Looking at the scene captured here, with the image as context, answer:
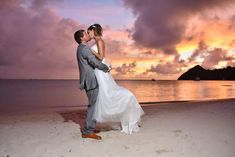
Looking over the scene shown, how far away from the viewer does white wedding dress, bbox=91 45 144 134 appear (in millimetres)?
7051

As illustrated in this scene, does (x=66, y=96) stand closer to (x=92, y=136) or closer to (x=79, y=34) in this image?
(x=92, y=136)

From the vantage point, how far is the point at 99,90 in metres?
7.06

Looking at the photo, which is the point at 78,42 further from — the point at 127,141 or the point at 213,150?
the point at 213,150

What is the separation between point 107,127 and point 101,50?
2.70m

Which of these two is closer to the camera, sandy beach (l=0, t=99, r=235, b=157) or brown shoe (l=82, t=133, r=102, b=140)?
sandy beach (l=0, t=99, r=235, b=157)

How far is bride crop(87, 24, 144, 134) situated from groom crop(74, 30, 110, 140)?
0.37 ft

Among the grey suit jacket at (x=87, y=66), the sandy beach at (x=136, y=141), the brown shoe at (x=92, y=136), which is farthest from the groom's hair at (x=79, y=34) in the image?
the sandy beach at (x=136, y=141)

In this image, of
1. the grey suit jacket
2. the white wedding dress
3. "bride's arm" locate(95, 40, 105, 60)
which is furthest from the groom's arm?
the white wedding dress

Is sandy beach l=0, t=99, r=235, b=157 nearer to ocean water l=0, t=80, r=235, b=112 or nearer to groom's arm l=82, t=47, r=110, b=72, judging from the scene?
groom's arm l=82, t=47, r=110, b=72

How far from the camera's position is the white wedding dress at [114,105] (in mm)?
7051

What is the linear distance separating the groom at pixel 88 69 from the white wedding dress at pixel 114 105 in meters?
0.12

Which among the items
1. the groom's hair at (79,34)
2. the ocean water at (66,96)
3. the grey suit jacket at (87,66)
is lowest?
the ocean water at (66,96)

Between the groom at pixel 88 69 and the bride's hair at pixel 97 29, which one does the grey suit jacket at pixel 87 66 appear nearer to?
the groom at pixel 88 69

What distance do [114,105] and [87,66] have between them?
120 cm
